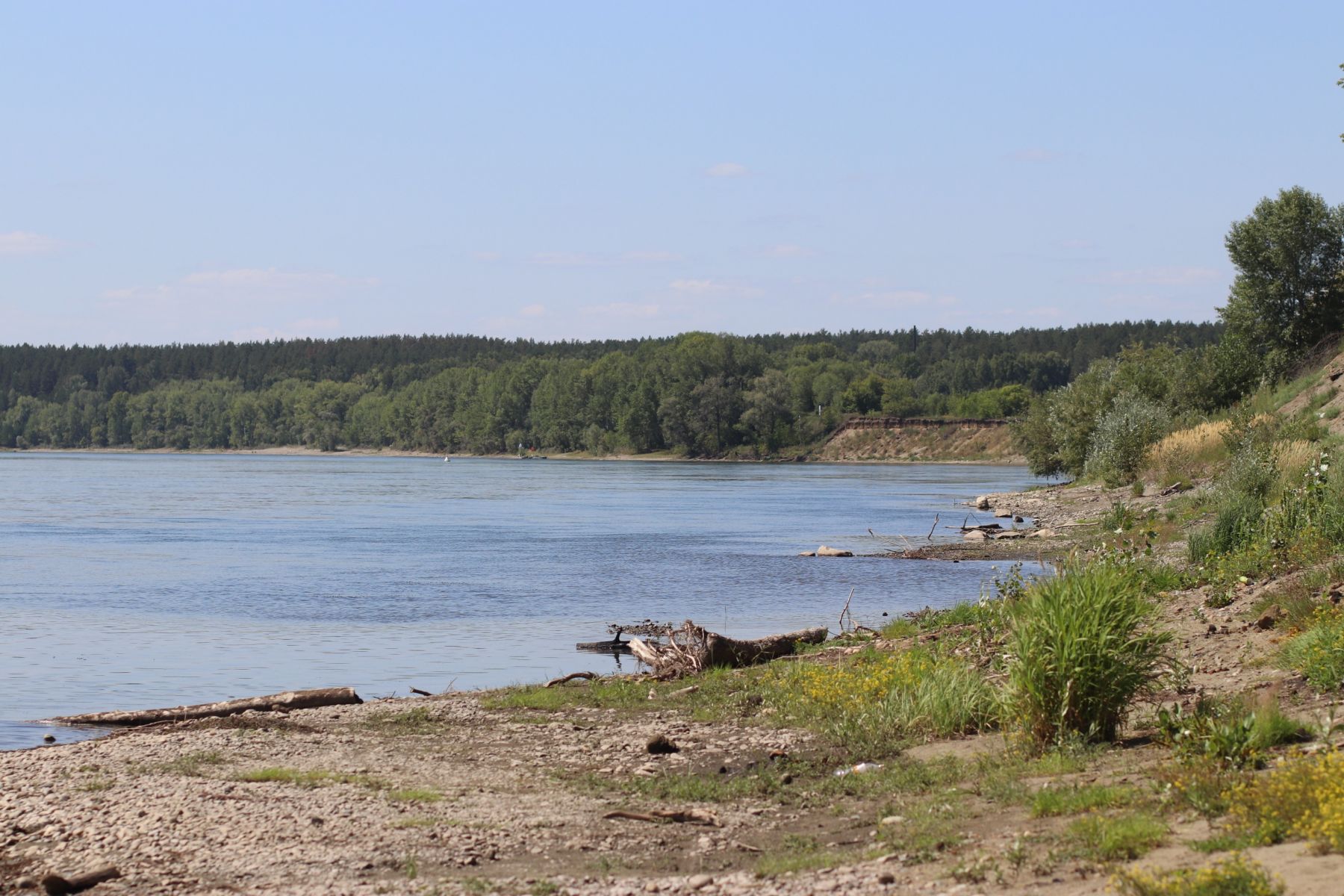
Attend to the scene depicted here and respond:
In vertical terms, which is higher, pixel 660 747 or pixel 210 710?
pixel 660 747

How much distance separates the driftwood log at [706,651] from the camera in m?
20.3

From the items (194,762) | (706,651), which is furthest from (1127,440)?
(194,762)

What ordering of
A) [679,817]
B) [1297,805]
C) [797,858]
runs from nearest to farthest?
[1297,805] < [797,858] < [679,817]

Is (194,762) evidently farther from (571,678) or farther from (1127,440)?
(1127,440)

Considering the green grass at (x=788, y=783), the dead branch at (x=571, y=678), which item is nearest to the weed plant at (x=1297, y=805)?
the green grass at (x=788, y=783)

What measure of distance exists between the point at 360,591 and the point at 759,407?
14686cm

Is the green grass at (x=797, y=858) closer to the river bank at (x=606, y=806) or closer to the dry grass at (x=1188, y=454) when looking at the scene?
the river bank at (x=606, y=806)

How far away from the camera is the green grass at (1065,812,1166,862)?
28.5ft

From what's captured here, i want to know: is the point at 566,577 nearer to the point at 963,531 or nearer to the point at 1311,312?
the point at 963,531

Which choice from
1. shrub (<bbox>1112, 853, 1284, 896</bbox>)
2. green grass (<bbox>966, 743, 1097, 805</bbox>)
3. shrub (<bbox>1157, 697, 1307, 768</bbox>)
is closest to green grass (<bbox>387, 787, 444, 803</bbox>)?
green grass (<bbox>966, 743, 1097, 805</bbox>)

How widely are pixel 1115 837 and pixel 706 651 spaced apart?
11738 mm

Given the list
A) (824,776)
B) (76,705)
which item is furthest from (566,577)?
(824,776)

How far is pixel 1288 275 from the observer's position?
64.6 m

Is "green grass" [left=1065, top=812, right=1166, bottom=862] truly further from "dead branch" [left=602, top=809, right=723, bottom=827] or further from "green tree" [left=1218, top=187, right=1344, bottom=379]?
"green tree" [left=1218, top=187, right=1344, bottom=379]
